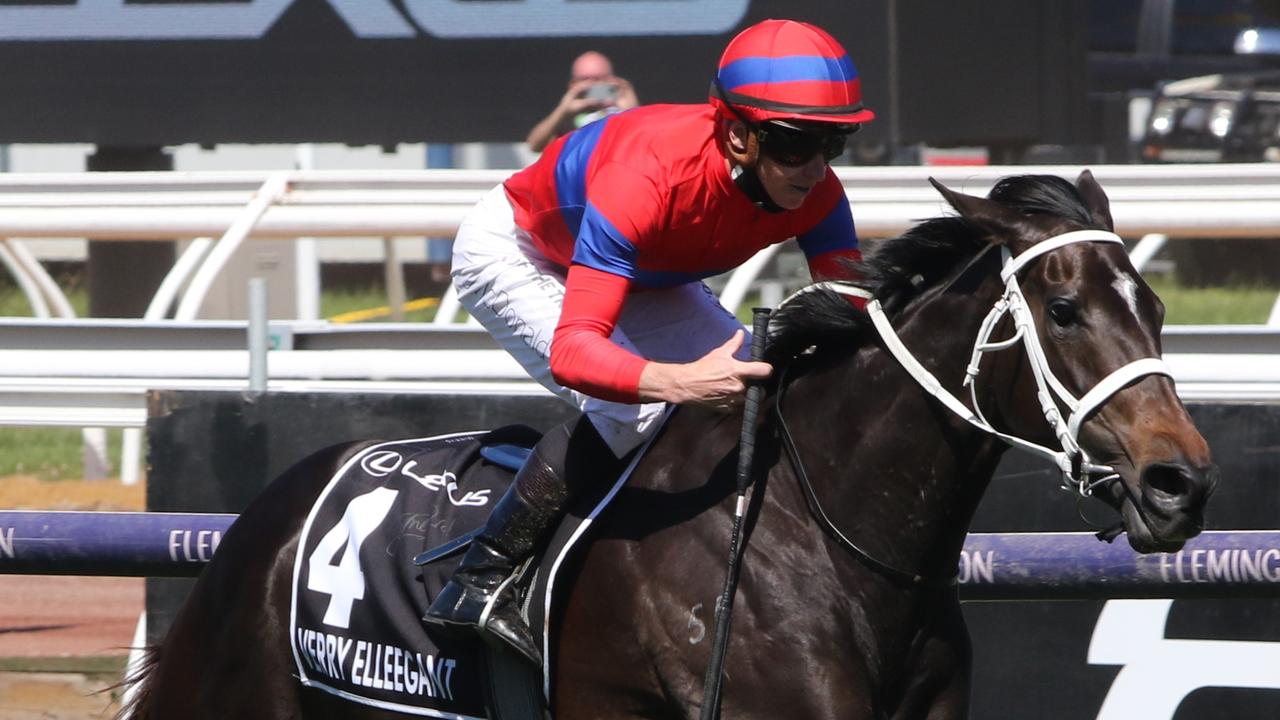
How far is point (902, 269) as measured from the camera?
309cm

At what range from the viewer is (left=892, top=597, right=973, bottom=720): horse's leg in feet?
9.81

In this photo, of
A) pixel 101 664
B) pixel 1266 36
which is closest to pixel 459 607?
pixel 101 664

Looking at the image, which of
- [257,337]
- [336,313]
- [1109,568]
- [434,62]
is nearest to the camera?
[1109,568]

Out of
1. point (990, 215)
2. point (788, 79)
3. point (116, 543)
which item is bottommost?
point (116, 543)

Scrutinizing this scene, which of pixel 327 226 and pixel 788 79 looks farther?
pixel 327 226

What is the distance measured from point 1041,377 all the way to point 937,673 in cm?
59

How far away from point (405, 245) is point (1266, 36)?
830 cm

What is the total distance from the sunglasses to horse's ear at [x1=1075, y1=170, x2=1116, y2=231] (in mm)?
405

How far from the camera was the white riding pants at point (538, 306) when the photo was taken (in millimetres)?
3439

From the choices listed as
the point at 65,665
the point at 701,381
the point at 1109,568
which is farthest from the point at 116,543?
the point at 1109,568

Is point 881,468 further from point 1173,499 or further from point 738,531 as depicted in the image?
point 1173,499

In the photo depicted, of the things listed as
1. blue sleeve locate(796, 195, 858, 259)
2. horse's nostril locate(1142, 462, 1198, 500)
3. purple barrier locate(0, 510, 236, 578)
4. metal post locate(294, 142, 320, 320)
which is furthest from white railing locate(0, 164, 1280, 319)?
metal post locate(294, 142, 320, 320)

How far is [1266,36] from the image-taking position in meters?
16.3

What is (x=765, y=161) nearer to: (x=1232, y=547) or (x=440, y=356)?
(x=1232, y=547)
